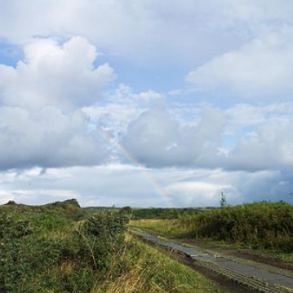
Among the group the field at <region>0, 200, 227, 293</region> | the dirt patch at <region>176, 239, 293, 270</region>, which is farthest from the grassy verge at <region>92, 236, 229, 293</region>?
the dirt patch at <region>176, 239, 293, 270</region>

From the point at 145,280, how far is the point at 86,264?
1.38 meters

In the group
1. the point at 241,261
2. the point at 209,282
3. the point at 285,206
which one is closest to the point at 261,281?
the point at 209,282

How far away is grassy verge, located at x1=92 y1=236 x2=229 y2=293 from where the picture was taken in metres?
7.30

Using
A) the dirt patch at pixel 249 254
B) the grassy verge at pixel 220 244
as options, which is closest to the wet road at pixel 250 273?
the dirt patch at pixel 249 254

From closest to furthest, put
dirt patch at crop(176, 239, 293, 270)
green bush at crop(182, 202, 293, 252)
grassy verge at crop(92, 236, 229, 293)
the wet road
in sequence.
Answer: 1. grassy verge at crop(92, 236, 229, 293)
2. the wet road
3. dirt patch at crop(176, 239, 293, 270)
4. green bush at crop(182, 202, 293, 252)

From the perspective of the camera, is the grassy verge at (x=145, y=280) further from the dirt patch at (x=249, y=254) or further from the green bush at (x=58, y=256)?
the dirt patch at (x=249, y=254)

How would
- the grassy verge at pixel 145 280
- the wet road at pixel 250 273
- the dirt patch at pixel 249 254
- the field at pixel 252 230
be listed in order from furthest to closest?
1. the field at pixel 252 230
2. the dirt patch at pixel 249 254
3. the wet road at pixel 250 273
4. the grassy verge at pixel 145 280

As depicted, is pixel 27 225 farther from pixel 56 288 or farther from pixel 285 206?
pixel 285 206

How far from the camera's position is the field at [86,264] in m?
7.07

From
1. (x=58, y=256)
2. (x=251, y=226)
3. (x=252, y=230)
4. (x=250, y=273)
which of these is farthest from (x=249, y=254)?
(x=58, y=256)

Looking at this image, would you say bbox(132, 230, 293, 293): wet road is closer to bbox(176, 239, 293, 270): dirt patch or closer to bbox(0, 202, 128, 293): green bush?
bbox(176, 239, 293, 270): dirt patch

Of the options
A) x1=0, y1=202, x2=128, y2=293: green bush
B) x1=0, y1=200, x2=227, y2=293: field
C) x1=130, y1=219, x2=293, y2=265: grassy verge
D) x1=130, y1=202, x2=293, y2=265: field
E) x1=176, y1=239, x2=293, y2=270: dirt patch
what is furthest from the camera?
x1=130, y1=202, x2=293, y2=265: field

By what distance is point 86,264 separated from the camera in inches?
338

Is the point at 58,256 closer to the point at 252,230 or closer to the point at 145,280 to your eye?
the point at 145,280
